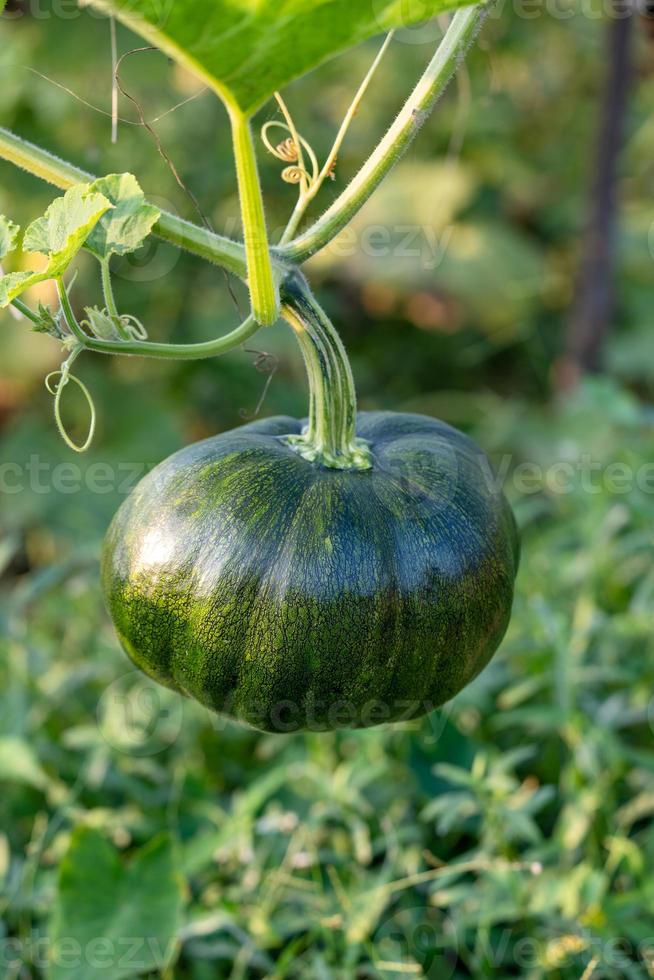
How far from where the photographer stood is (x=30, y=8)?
9.26ft

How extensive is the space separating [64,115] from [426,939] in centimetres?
253

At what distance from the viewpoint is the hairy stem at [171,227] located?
89cm

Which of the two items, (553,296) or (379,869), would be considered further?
(553,296)

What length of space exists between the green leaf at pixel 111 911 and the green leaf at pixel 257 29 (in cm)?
103

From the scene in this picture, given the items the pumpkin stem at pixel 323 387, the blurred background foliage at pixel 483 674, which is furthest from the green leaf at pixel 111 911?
the pumpkin stem at pixel 323 387

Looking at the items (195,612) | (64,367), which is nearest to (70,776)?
(195,612)

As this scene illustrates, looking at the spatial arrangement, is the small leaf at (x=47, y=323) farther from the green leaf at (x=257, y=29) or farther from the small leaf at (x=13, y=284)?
the green leaf at (x=257, y=29)

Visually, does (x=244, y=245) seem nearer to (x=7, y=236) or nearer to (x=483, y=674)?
(x=7, y=236)

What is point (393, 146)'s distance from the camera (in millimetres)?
876

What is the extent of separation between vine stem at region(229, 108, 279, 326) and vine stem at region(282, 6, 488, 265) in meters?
0.05

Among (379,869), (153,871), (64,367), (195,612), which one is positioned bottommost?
(379,869)

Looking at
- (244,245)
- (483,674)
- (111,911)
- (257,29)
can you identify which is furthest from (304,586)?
(483,674)

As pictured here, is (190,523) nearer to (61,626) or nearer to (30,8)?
(61,626)

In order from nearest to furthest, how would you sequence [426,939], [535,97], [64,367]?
[64,367]
[426,939]
[535,97]
